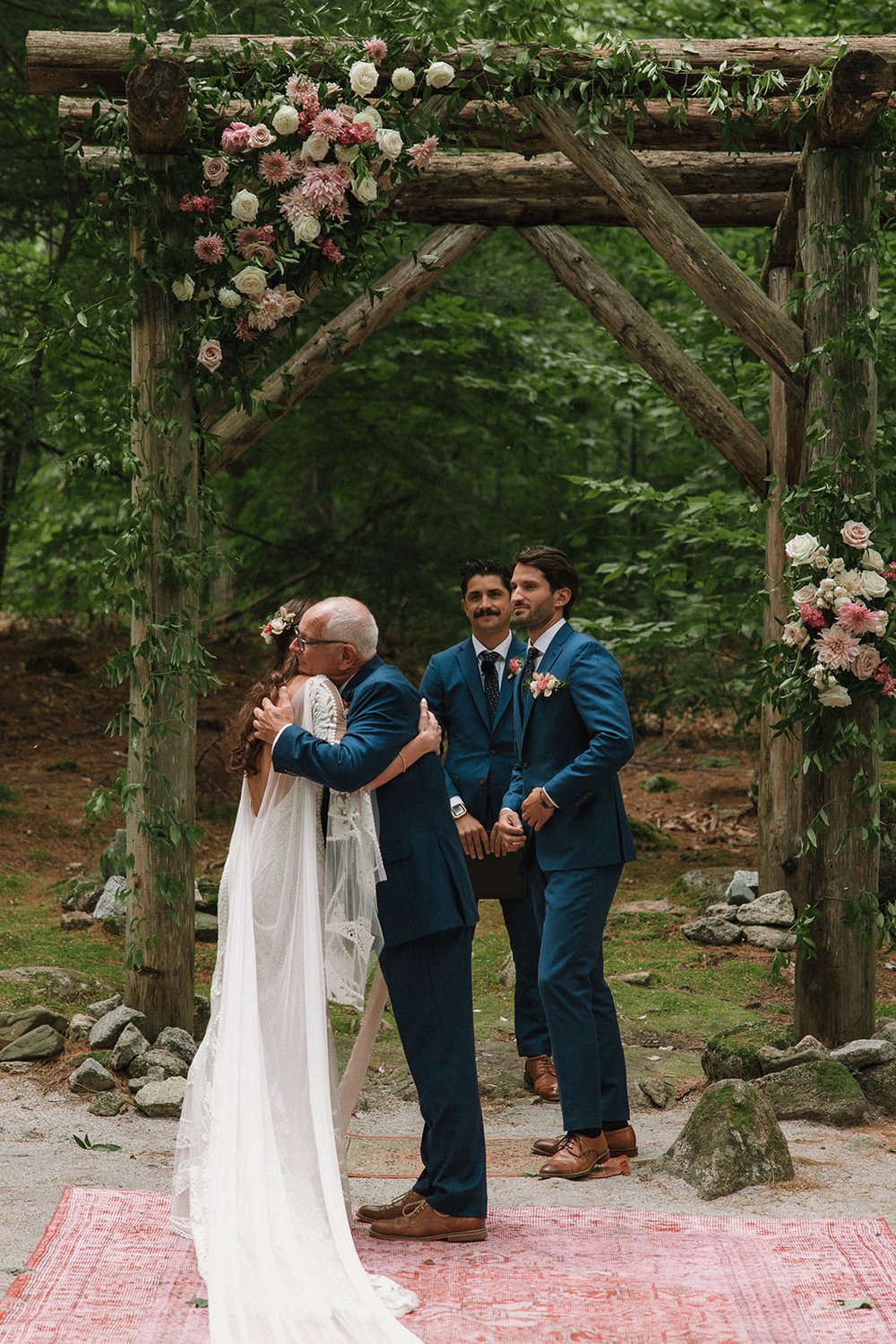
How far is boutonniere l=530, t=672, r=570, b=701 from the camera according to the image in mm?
5293

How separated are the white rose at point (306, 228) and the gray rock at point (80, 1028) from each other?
3.59m

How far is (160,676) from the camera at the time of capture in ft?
20.6

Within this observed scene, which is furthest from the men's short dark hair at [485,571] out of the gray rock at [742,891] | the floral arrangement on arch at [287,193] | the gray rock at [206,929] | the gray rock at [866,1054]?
A: the gray rock at [742,891]

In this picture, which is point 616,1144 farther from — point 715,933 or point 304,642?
point 715,933

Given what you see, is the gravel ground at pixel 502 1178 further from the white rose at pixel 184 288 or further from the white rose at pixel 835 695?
the white rose at pixel 184 288

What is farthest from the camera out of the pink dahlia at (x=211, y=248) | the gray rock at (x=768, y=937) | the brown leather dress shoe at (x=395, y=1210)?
the gray rock at (x=768, y=937)

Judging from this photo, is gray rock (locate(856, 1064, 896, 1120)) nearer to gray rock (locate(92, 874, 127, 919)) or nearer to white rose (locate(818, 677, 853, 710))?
white rose (locate(818, 677, 853, 710))

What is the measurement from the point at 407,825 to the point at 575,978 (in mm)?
1096

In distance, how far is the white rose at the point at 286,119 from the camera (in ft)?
19.7

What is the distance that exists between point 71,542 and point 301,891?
909 cm

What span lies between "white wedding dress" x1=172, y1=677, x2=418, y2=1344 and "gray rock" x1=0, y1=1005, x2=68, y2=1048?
2.38 metres

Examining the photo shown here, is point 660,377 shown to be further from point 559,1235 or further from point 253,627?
point 253,627

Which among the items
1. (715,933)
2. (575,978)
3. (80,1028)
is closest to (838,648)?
(575,978)

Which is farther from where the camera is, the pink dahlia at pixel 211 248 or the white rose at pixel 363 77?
the pink dahlia at pixel 211 248
